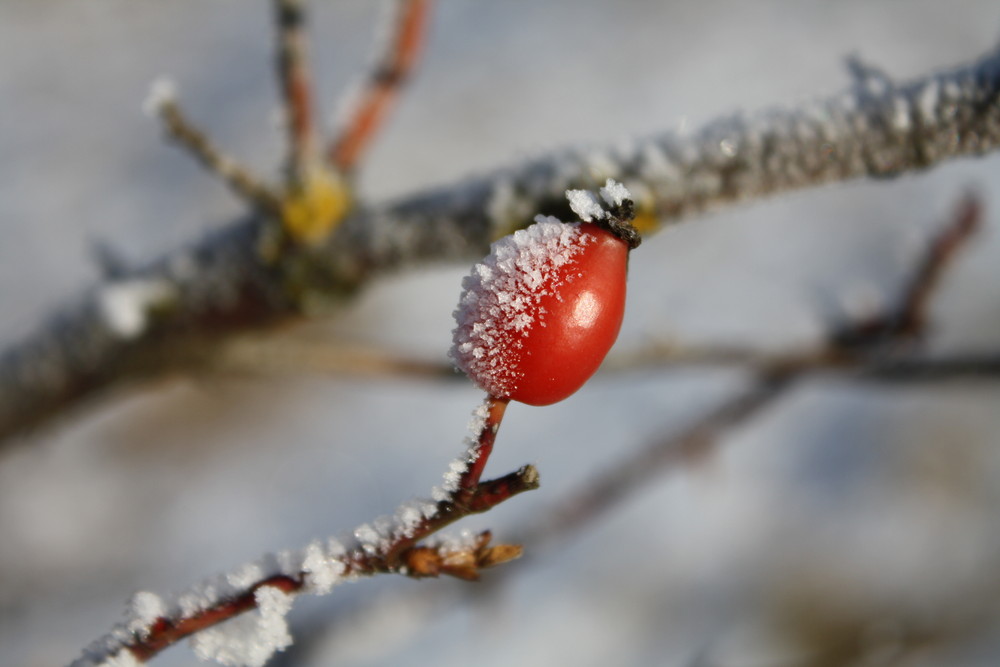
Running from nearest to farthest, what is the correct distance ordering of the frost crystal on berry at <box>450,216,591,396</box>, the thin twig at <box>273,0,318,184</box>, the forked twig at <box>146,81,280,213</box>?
the frost crystal on berry at <box>450,216,591,396</box> → the forked twig at <box>146,81,280,213</box> → the thin twig at <box>273,0,318,184</box>

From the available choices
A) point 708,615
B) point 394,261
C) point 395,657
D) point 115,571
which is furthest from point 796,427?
point 115,571

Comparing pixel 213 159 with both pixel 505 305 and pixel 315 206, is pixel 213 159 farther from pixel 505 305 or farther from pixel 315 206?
pixel 505 305

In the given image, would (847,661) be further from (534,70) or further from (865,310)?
(534,70)

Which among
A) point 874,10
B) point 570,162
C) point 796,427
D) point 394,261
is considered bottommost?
point 570,162

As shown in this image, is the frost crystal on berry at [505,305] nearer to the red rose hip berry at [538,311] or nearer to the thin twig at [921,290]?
the red rose hip berry at [538,311]

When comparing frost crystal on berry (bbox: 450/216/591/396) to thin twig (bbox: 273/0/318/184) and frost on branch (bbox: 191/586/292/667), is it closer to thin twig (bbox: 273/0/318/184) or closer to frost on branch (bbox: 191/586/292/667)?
frost on branch (bbox: 191/586/292/667)

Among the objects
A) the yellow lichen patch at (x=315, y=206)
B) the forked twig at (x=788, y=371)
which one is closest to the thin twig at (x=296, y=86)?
the yellow lichen patch at (x=315, y=206)

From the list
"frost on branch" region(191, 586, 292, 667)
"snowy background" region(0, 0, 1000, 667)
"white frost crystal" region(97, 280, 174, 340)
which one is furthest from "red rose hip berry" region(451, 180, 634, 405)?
"white frost crystal" region(97, 280, 174, 340)

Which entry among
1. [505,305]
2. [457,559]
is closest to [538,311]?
[505,305]
